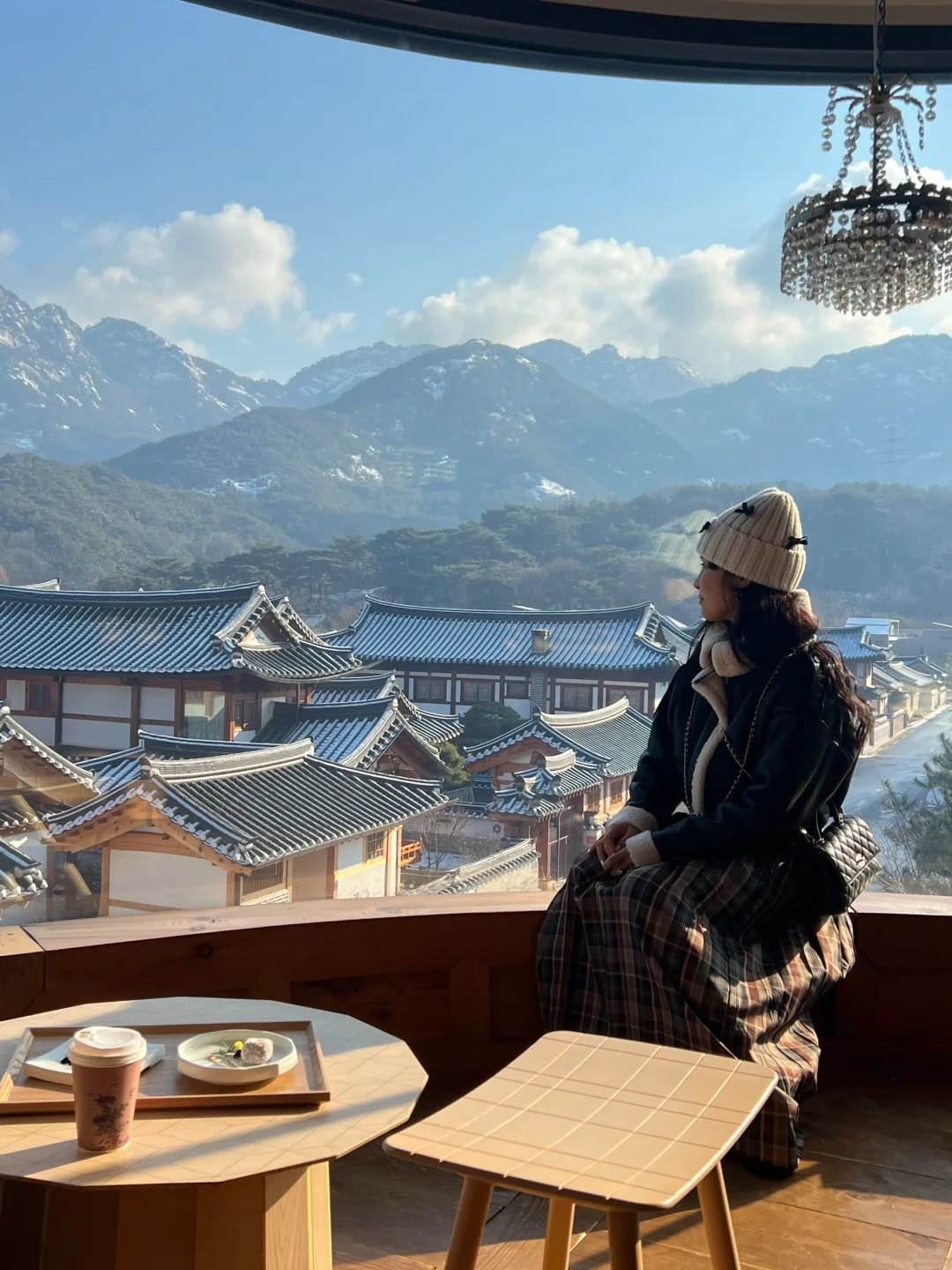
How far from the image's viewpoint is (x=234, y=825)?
679 centimetres

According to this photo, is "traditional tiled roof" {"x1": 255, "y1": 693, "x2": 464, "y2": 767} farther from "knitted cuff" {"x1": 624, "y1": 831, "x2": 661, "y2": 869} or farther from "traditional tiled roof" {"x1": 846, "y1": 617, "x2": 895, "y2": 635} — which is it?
"knitted cuff" {"x1": 624, "y1": 831, "x2": 661, "y2": 869}

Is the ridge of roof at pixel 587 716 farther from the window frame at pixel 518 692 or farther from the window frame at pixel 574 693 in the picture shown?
the window frame at pixel 518 692

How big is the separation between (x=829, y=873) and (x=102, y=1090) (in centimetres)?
119

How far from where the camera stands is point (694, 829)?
1639 millimetres

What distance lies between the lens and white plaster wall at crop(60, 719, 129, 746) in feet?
24.2

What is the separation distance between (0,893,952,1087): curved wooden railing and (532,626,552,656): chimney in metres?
8.14

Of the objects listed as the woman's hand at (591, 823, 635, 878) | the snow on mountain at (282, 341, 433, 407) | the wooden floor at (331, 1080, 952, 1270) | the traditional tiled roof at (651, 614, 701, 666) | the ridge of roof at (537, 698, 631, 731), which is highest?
the snow on mountain at (282, 341, 433, 407)

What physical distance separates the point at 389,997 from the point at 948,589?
6.63 m

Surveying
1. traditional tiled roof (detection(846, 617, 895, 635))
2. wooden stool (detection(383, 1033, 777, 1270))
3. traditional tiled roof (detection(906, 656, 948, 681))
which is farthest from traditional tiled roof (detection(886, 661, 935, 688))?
wooden stool (detection(383, 1033, 777, 1270))

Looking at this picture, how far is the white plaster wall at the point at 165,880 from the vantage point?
6.07m

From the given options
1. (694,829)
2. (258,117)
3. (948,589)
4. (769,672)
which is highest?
(258,117)

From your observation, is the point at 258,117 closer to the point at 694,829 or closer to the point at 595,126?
the point at 595,126

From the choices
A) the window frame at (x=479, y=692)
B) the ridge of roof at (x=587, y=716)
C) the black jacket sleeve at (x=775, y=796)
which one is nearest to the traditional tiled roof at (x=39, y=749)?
the ridge of roof at (x=587, y=716)

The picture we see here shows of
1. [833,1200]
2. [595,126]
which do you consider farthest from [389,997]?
[595,126]
